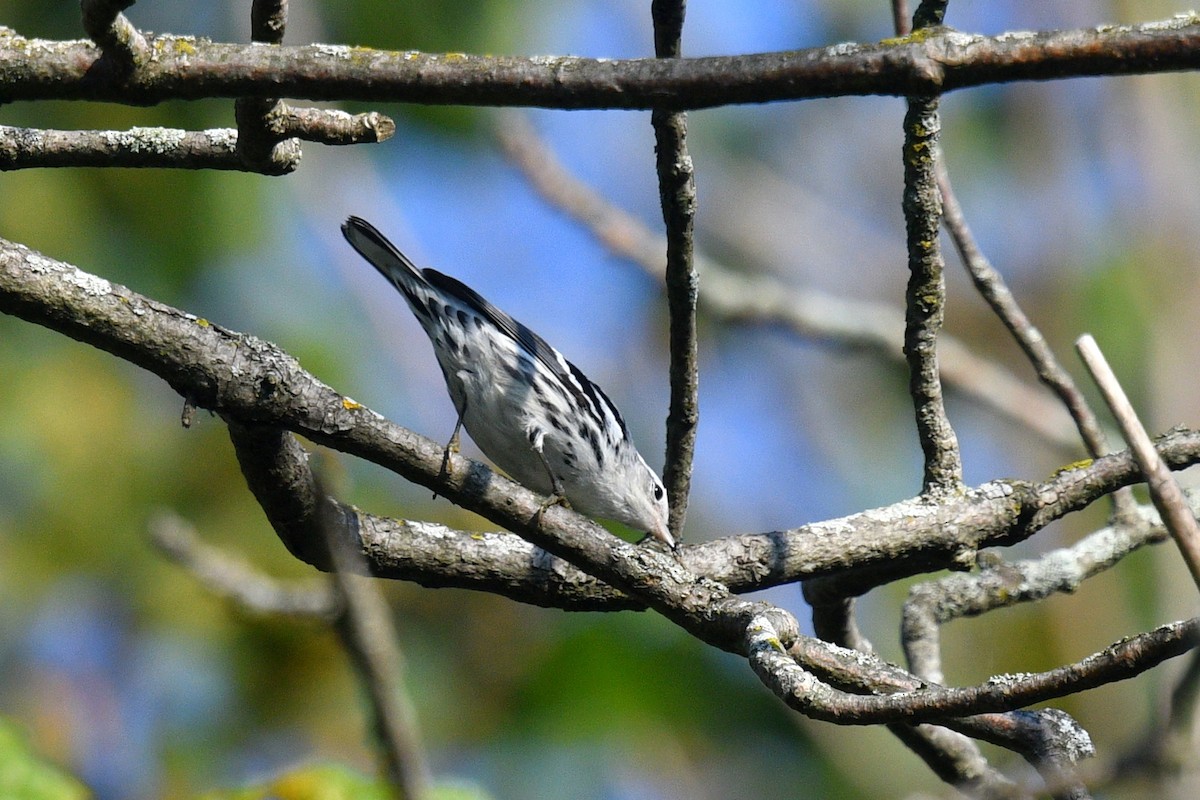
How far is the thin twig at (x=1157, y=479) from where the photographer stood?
1628 mm

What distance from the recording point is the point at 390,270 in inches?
206

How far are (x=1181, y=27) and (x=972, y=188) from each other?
12.3 meters

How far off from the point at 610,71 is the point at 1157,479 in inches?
37.3

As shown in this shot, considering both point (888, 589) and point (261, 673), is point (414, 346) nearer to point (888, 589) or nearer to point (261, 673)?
point (261, 673)

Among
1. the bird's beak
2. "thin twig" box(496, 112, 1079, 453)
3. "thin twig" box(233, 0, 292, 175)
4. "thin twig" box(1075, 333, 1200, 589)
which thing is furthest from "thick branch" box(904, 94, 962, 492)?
"thin twig" box(496, 112, 1079, 453)

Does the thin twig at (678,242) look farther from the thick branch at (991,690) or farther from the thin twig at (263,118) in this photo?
the thick branch at (991,690)

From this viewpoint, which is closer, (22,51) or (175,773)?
(22,51)

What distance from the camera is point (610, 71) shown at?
5.69ft

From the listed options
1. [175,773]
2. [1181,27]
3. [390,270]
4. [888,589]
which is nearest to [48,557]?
[175,773]

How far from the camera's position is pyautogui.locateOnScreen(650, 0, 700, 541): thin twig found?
2.58 metres

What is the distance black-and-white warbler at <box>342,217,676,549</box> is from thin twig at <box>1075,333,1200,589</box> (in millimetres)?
3165

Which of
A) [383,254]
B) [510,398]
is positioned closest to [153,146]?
[383,254]

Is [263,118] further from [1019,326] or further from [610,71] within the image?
[1019,326]

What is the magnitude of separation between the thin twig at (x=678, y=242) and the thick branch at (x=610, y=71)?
2.46ft
